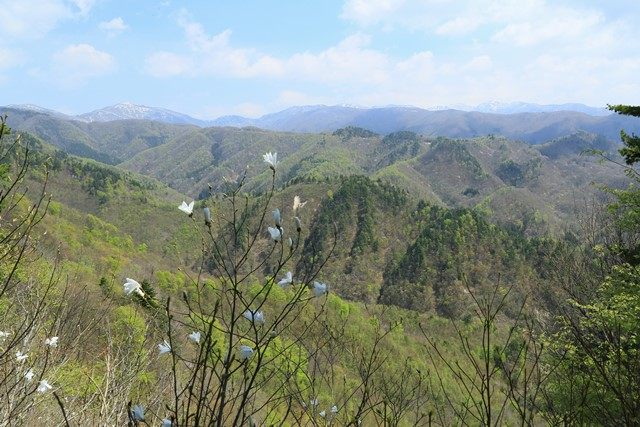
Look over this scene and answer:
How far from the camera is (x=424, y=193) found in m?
173

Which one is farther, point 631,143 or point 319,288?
point 631,143

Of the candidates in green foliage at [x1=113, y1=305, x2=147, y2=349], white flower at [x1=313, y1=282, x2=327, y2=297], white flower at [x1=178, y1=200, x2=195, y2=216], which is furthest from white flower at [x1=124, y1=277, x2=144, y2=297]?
green foliage at [x1=113, y1=305, x2=147, y2=349]

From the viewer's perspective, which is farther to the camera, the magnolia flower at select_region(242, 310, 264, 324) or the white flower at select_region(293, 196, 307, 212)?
the white flower at select_region(293, 196, 307, 212)

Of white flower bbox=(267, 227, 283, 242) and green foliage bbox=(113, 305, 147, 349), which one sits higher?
white flower bbox=(267, 227, 283, 242)

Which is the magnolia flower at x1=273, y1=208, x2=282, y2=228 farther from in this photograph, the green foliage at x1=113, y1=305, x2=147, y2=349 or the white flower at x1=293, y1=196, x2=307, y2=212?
the white flower at x1=293, y1=196, x2=307, y2=212

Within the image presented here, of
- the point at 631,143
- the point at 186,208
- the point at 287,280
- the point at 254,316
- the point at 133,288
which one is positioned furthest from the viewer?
the point at 631,143

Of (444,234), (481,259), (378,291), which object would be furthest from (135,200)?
(481,259)

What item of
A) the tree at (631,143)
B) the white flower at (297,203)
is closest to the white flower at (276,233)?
the tree at (631,143)

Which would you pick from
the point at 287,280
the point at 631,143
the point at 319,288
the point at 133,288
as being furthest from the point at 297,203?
the point at 133,288

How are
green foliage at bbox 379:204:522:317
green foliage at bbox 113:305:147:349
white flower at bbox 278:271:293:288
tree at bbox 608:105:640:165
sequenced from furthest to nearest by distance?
green foliage at bbox 379:204:522:317
tree at bbox 608:105:640:165
green foliage at bbox 113:305:147:349
white flower at bbox 278:271:293:288

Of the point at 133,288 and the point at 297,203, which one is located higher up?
the point at 133,288

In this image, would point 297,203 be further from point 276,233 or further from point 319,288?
point 276,233

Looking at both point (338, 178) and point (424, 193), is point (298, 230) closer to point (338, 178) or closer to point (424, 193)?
point (338, 178)

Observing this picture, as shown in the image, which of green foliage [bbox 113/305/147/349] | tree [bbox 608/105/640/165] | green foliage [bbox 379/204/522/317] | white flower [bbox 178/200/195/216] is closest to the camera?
white flower [bbox 178/200/195/216]
